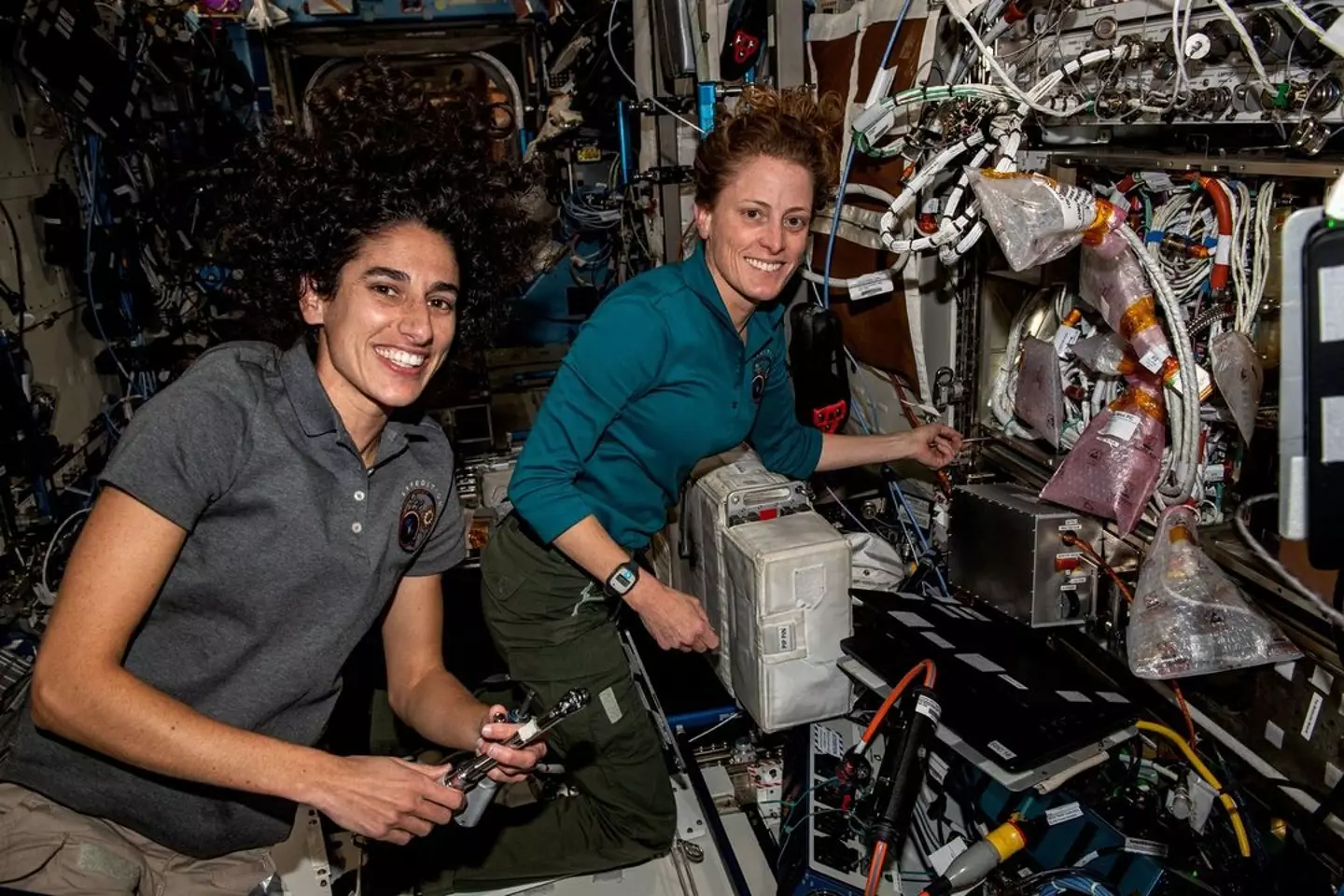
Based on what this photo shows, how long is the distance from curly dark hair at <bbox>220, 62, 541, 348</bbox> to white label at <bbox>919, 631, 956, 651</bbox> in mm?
1464

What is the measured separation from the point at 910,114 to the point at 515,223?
1.36 meters

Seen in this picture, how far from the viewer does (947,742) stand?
2.01m

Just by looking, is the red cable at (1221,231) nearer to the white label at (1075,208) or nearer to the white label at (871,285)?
the white label at (1075,208)

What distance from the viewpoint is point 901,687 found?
7.02ft

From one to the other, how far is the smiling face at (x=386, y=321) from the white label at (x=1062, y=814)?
1622 mm

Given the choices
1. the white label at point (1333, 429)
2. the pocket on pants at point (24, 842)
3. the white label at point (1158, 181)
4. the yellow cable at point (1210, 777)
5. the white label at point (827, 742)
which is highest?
the white label at point (1158, 181)

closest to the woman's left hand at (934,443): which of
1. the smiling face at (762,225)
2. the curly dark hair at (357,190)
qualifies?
the smiling face at (762,225)

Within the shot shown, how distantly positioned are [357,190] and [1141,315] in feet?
5.77

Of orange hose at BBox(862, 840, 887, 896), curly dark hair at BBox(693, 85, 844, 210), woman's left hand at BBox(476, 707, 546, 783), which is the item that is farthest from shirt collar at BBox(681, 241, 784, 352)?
orange hose at BBox(862, 840, 887, 896)

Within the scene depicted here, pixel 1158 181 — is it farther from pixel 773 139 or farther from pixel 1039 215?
pixel 773 139

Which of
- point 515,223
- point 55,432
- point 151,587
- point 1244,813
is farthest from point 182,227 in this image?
point 1244,813

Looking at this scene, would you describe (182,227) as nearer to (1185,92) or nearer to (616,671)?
(616,671)

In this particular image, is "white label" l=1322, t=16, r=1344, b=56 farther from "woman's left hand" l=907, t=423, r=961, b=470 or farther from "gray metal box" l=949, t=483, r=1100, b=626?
"woman's left hand" l=907, t=423, r=961, b=470

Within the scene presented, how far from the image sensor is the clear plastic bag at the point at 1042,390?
248 centimetres
